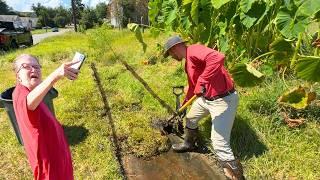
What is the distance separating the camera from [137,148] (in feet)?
16.3


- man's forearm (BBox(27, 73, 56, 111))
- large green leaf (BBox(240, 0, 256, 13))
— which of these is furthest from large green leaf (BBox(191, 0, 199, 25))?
man's forearm (BBox(27, 73, 56, 111))

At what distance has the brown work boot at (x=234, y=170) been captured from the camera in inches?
159

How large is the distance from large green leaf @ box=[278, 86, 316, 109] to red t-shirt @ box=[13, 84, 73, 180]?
9.28ft

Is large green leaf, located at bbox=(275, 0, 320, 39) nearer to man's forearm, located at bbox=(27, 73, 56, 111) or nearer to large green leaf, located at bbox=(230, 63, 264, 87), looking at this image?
large green leaf, located at bbox=(230, 63, 264, 87)

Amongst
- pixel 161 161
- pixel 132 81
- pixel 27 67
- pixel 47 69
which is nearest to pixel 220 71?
pixel 161 161

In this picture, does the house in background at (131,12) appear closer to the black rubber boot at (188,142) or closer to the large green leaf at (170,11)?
the large green leaf at (170,11)

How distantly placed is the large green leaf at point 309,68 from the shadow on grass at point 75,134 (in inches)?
110

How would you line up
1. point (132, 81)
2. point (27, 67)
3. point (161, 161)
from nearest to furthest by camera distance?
point (27, 67), point (161, 161), point (132, 81)

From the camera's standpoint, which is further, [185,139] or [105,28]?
[105,28]

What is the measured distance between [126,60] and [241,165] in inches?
260

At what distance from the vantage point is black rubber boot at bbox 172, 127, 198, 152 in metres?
4.77

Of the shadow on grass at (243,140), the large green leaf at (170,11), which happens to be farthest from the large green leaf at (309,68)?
the large green leaf at (170,11)

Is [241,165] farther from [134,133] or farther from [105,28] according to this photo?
[105,28]

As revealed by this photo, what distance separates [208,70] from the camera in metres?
3.91
